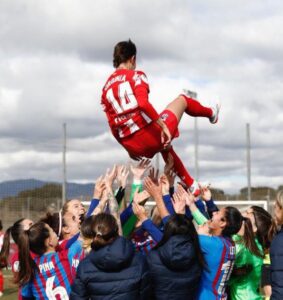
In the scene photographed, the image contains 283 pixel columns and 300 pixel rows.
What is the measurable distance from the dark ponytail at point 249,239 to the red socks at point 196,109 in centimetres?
109

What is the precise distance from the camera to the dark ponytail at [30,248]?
6.08 meters

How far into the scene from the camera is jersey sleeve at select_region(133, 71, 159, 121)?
5.92 metres

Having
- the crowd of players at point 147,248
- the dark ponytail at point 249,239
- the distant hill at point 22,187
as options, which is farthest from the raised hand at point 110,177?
the distant hill at point 22,187

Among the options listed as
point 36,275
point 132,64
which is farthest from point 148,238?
point 132,64

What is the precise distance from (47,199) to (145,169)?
13499 millimetres

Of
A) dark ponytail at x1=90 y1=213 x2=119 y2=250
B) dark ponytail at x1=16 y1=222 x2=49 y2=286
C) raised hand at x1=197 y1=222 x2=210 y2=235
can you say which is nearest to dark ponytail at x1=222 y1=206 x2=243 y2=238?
raised hand at x1=197 y1=222 x2=210 y2=235

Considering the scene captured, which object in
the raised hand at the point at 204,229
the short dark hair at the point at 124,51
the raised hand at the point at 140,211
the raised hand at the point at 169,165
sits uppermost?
the short dark hair at the point at 124,51

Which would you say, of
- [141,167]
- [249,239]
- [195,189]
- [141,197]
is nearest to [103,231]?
[141,197]

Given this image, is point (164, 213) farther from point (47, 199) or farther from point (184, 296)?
point (47, 199)

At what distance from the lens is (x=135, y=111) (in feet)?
20.0

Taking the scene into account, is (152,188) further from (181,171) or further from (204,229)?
(181,171)

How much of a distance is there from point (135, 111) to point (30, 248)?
149 centimetres

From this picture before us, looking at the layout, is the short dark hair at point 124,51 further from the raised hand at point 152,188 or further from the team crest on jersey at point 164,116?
the raised hand at point 152,188

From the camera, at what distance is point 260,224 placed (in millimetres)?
7215
